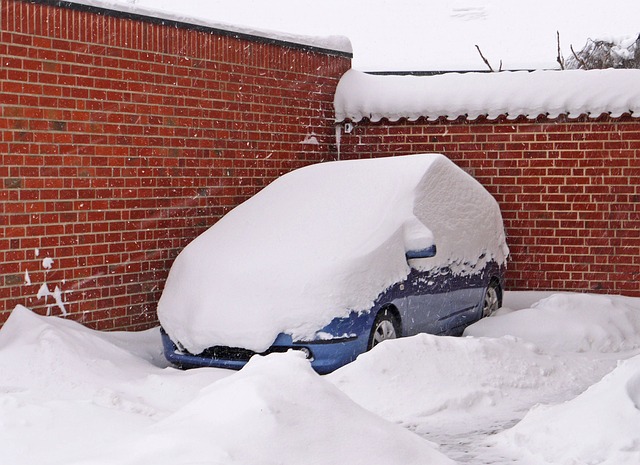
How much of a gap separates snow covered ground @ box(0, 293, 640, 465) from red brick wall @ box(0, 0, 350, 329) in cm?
46

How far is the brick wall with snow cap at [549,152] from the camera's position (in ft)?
Result: 38.8

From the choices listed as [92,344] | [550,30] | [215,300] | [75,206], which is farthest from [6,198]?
[550,30]

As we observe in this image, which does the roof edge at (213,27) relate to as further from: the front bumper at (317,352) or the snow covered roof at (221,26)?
the front bumper at (317,352)

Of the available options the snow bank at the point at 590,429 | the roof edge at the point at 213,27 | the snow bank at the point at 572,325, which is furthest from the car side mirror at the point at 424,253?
the roof edge at the point at 213,27

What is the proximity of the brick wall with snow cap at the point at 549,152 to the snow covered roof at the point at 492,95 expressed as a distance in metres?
0.01

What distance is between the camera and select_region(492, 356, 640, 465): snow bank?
5547 millimetres

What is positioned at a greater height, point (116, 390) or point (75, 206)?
point (75, 206)

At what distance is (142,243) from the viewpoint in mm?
9578

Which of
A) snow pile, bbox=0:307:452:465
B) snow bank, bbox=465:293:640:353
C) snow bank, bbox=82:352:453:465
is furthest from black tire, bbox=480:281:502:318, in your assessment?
snow bank, bbox=82:352:453:465

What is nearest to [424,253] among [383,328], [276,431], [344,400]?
[383,328]

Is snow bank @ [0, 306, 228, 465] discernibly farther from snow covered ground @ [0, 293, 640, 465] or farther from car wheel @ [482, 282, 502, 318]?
car wheel @ [482, 282, 502, 318]

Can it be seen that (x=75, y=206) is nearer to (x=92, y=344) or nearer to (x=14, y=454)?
(x=92, y=344)

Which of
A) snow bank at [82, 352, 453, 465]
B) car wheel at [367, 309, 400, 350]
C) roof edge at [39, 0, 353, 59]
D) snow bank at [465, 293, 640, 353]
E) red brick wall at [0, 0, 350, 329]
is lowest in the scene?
snow bank at [465, 293, 640, 353]

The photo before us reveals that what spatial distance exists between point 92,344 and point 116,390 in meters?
0.96
